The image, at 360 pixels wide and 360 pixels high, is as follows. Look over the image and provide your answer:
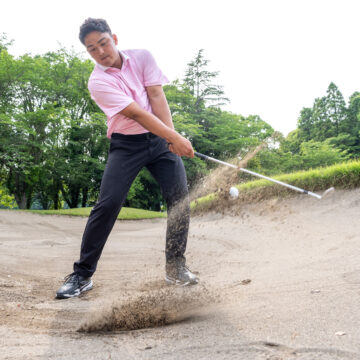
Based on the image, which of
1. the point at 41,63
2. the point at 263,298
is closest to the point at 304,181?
the point at 263,298

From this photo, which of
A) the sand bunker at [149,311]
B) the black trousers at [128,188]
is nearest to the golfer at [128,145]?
the black trousers at [128,188]

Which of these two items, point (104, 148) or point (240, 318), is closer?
point (240, 318)

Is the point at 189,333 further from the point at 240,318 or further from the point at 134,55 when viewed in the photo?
the point at 134,55

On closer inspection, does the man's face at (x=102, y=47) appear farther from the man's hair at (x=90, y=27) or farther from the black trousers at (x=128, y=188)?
the black trousers at (x=128, y=188)

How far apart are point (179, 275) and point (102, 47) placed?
192cm

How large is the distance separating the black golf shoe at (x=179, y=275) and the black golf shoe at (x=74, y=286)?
69 cm

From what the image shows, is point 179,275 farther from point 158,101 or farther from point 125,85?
point 125,85

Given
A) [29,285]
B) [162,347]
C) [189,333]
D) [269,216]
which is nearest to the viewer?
[162,347]

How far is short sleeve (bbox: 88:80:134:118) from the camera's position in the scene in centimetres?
245

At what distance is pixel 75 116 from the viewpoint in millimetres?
23781

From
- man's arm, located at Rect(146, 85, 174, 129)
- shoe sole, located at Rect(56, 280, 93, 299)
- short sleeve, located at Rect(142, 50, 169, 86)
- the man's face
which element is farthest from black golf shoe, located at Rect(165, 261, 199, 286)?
the man's face

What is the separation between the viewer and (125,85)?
2668 mm

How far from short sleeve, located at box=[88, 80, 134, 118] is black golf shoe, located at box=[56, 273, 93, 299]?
136 cm

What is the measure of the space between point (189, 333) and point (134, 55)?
2.10m
